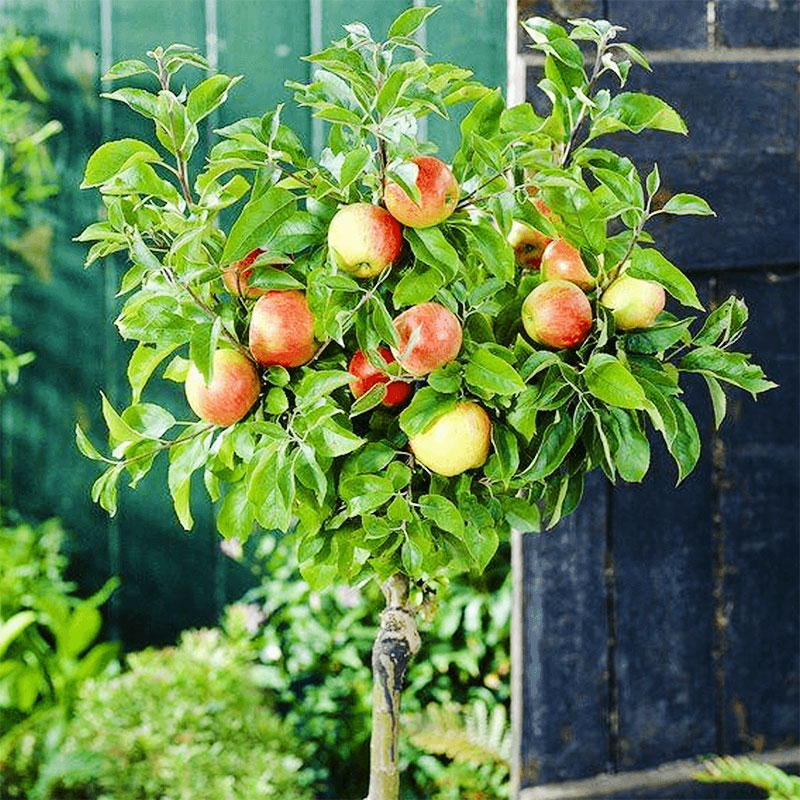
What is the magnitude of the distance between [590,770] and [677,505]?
42 centimetres

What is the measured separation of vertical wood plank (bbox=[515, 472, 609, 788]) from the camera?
1.82m

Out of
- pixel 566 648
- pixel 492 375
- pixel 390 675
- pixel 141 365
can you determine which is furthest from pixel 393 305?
pixel 566 648

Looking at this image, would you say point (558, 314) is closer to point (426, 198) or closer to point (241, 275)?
point (426, 198)

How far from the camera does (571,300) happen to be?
0.99 meters

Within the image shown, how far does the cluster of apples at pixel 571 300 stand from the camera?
3.27 feet

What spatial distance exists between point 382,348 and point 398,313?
0.04 metres

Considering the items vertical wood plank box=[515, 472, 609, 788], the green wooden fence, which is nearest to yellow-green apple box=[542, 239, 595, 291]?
vertical wood plank box=[515, 472, 609, 788]

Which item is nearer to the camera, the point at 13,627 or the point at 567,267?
the point at 567,267

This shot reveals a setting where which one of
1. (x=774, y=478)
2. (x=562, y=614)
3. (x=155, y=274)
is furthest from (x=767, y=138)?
(x=155, y=274)

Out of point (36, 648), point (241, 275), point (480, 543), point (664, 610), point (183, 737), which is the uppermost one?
point (241, 275)

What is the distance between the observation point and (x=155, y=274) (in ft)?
3.38

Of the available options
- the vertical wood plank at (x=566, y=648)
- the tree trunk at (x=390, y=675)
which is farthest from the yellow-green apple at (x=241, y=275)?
the vertical wood plank at (x=566, y=648)

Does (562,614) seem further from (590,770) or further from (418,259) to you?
(418,259)

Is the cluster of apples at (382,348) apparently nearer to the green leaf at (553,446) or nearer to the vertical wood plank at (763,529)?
the green leaf at (553,446)
